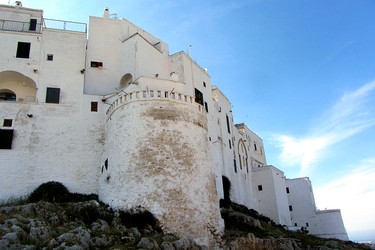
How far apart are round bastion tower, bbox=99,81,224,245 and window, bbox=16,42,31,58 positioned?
9781 millimetres

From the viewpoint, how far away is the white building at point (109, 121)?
83.7 feet

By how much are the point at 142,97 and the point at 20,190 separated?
11.6 meters

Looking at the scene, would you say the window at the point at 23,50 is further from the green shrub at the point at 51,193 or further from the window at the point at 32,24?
the green shrub at the point at 51,193

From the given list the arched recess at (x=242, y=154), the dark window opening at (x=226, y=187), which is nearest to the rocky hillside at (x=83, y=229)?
the dark window opening at (x=226, y=187)

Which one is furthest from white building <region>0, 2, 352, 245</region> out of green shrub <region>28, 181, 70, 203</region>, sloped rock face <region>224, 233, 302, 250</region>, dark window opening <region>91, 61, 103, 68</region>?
sloped rock face <region>224, 233, 302, 250</region>

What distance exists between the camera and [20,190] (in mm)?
27766

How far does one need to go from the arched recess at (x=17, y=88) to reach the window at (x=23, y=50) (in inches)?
72.5

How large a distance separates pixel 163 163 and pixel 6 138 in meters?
13.1

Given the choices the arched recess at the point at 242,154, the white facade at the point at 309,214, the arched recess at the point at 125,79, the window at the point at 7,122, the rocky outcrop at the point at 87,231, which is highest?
the arched recess at the point at 125,79

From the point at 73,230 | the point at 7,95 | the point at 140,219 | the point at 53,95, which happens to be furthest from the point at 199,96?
the point at 73,230

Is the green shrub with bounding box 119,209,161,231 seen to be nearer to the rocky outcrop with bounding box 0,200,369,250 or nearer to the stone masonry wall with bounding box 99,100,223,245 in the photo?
the rocky outcrop with bounding box 0,200,369,250

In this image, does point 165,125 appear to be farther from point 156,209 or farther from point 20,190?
point 20,190

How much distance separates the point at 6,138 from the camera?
2892 centimetres

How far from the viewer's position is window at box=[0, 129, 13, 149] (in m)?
28.7
